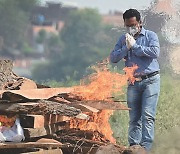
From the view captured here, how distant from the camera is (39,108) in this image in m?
7.10

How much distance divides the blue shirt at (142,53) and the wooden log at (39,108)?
4.74 ft

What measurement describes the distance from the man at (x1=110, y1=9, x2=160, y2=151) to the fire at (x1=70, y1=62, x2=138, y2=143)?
134 millimetres

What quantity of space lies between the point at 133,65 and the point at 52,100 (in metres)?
1.34

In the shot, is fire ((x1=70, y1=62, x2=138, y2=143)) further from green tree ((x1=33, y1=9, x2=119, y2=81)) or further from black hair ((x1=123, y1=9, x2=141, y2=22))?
green tree ((x1=33, y1=9, x2=119, y2=81))

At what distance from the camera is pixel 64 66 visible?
37031 mm

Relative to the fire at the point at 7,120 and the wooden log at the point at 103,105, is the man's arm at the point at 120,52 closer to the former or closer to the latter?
the wooden log at the point at 103,105

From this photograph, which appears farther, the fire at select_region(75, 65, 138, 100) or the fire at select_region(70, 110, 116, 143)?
the fire at select_region(75, 65, 138, 100)

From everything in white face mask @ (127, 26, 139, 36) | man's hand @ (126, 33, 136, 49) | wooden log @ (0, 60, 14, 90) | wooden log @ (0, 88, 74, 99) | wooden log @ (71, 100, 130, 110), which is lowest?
wooden log @ (71, 100, 130, 110)

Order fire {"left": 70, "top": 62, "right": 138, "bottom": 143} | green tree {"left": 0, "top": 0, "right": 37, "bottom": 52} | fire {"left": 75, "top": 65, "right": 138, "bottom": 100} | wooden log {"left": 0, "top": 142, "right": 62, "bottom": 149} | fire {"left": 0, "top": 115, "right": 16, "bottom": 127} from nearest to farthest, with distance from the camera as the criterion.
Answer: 1. wooden log {"left": 0, "top": 142, "right": 62, "bottom": 149}
2. fire {"left": 0, "top": 115, "right": 16, "bottom": 127}
3. fire {"left": 70, "top": 62, "right": 138, "bottom": 143}
4. fire {"left": 75, "top": 65, "right": 138, "bottom": 100}
5. green tree {"left": 0, "top": 0, "right": 37, "bottom": 52}

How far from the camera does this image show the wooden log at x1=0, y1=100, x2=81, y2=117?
23.0ft

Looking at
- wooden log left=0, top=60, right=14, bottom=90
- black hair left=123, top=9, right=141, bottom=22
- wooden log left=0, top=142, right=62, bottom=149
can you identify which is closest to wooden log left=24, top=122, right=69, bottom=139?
wooden log left=0, top=142, right=62, bottom=149

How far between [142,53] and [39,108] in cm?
175

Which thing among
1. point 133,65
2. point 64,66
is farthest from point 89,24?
point 133,65

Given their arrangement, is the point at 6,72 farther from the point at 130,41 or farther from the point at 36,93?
the point at 130,41
